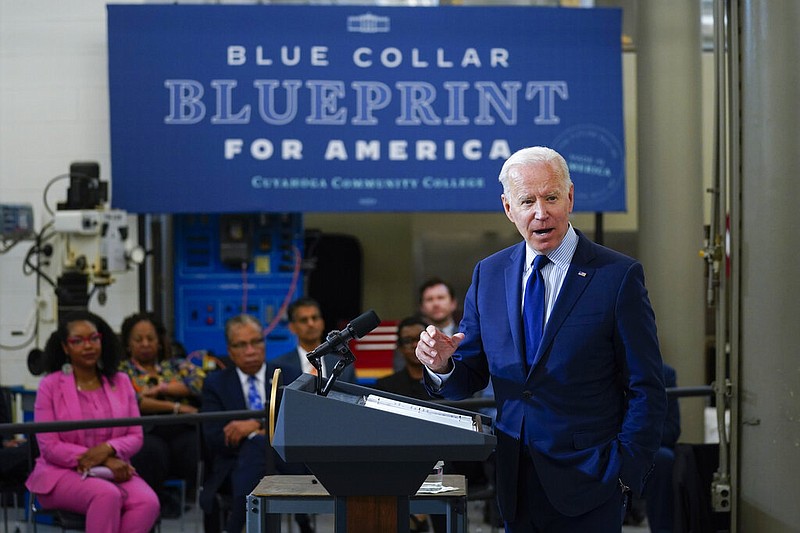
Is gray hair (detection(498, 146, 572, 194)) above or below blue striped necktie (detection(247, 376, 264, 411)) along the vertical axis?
above

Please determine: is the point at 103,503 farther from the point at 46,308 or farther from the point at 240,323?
the point at 46,308

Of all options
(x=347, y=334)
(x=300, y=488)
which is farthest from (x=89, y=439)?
(x=347, y=334)

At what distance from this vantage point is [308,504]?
269 cm

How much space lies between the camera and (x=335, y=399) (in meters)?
2.21

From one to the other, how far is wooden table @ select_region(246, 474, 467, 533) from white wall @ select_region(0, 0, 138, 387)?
5.55m

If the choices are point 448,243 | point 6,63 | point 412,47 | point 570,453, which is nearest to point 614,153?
point 412,47

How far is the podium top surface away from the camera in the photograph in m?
2.70

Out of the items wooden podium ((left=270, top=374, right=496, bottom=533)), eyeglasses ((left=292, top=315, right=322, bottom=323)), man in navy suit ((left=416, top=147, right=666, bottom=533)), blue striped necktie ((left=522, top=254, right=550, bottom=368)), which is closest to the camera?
wooden podium ((left=270, top=374, right=496, bottom=533))

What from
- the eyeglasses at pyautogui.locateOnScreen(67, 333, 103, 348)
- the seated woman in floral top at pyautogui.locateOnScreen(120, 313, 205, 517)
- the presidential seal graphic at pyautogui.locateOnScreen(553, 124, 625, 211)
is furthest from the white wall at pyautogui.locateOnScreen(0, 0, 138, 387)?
the presidential seal graphic at pyautogui.locateOnScreen(553, 124, 625, 211)

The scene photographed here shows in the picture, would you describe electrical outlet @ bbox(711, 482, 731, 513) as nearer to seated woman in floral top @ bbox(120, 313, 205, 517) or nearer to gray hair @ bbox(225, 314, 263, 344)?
gray hair @ bbox(225, 314, 263, 344)

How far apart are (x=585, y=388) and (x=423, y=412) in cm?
45

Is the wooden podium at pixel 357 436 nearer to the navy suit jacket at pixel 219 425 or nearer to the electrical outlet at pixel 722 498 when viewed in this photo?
the electrical outlet at pixel 722 498

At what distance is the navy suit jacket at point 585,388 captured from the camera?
256 centimetres

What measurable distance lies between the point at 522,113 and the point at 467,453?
566cm
